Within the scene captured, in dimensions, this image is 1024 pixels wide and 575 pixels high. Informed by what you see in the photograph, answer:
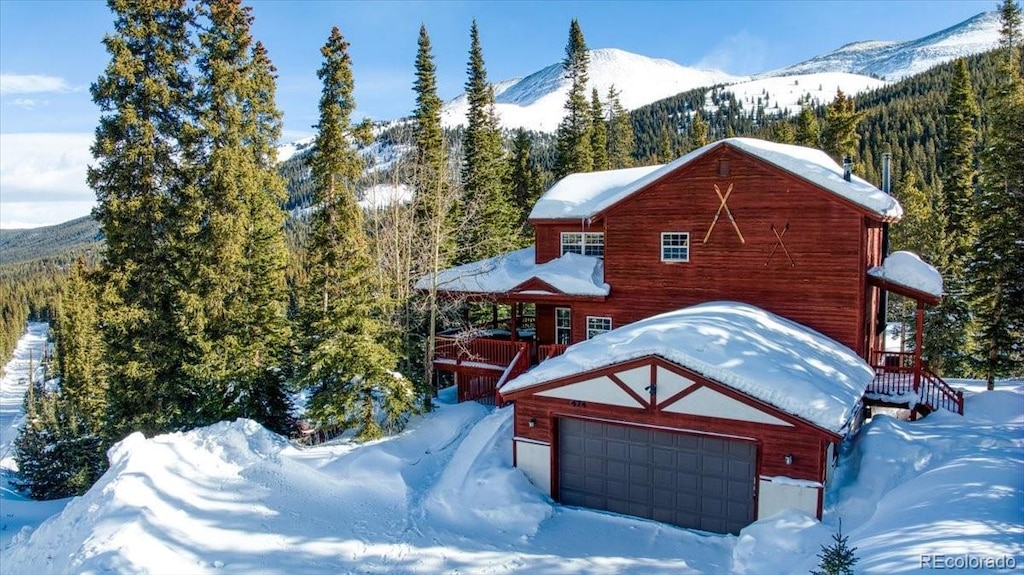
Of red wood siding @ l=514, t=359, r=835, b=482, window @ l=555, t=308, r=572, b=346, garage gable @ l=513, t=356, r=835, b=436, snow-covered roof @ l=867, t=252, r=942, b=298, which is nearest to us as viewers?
red wood siding @ l=514, t=359, r=835, b=482

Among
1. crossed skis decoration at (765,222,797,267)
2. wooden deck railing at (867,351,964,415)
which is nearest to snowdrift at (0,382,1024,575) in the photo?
wooden deck railing at (867,351,964,415)

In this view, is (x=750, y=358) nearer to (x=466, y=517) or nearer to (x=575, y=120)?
(x=466, y=517)

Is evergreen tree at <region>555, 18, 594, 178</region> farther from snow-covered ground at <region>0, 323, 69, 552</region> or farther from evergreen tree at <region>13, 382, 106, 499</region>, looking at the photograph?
evergreen tree at <region>13, 382, 106, 499</region>

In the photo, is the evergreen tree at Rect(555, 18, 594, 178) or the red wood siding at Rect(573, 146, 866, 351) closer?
the red wood siding at Rect(573, 146, 866, 351)

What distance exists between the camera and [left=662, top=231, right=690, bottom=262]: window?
57.4ft

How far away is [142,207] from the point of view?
18.7 metres

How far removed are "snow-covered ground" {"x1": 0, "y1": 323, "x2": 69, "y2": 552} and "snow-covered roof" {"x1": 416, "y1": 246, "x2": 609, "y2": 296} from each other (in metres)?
13.7

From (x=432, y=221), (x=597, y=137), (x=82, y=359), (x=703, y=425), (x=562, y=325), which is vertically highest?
(x=597, y=137)

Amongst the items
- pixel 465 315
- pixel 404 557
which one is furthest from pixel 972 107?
pixel 404 557

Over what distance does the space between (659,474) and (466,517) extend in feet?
13.9

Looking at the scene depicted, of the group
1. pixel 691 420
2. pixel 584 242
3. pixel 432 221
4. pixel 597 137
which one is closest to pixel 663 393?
pixel 691 420

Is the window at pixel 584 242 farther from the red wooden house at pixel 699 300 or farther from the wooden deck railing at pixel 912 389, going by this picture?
the wooden deck railing at pixel 912 389

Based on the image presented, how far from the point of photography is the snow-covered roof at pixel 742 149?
1496 centimetres

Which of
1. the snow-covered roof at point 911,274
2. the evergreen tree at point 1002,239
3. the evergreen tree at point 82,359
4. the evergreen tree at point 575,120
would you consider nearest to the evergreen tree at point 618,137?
the evergreen tree at point 575,120
